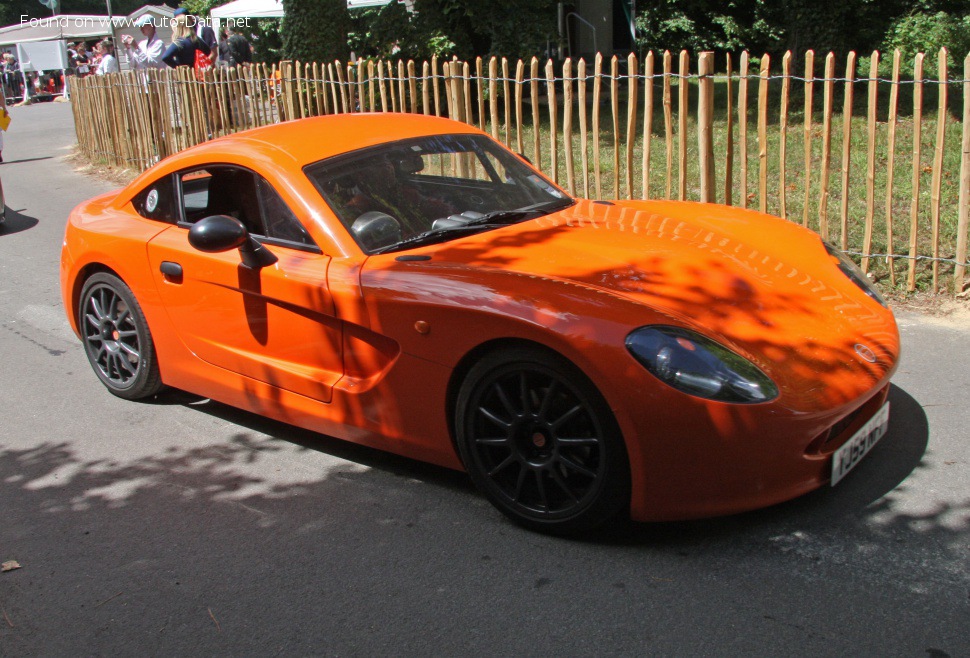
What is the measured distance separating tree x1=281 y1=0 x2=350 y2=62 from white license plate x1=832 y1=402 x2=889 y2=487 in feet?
47.6

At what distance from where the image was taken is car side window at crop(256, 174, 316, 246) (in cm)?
435

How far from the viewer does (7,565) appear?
12.3 ft

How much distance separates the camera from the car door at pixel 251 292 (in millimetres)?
4188

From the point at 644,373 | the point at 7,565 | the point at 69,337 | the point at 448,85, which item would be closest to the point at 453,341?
the point at 644,373

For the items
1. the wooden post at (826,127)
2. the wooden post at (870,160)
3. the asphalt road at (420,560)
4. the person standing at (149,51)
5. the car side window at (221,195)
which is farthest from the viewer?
the person standing at (149,51)

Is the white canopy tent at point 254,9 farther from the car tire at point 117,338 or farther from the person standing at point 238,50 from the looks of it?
the car tire at point 117,338

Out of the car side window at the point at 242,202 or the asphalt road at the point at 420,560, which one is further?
the car side window at the point at 242,202

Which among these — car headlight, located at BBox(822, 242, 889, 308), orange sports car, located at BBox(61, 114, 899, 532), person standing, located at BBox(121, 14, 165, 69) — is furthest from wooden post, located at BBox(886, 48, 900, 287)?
person standing, located at BBox(121, 14, 165, 69)

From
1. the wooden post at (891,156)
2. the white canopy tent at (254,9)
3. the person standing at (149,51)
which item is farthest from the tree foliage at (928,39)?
the white canopy tent at (254,9)

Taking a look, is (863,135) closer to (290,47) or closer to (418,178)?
(418,178)

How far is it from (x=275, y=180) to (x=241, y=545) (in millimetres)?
1700

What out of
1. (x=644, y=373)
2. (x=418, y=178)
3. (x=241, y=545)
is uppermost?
(x=418, y=178)

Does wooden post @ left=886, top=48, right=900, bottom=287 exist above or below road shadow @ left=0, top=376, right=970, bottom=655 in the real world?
above

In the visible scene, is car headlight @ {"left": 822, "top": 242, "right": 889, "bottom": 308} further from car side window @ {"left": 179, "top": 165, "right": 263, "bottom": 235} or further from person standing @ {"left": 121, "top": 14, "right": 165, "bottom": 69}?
person standing @ {"left": 121, "top": 14, "right": 165, "bottom": 69}
